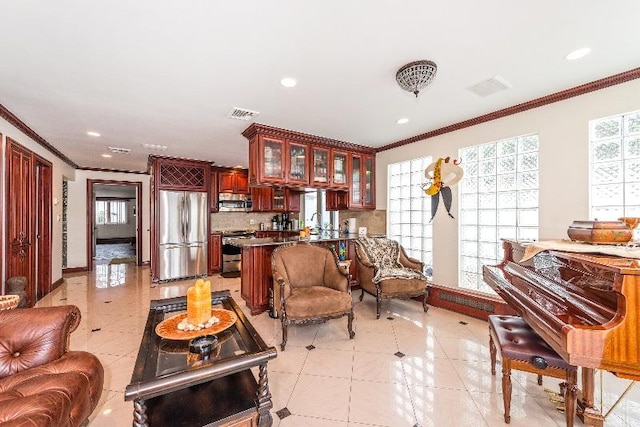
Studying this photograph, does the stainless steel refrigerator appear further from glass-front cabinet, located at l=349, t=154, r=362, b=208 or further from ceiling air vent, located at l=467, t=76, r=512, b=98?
ceiling air vent, located at l=467, t=76, r=512, b=98

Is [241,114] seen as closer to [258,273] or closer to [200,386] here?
[258,273]

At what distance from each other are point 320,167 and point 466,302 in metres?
2.76

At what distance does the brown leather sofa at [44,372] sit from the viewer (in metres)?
1.25

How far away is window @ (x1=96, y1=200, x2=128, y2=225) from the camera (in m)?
11.6

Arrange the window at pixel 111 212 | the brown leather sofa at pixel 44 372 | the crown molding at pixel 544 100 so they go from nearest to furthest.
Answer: the brown leather sofa at pixel 44 372
the crown molding at pixel 544 100
the window at pixel 111 212

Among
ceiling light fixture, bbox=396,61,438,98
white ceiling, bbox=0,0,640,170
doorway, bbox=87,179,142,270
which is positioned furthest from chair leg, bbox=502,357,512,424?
doorway, bbox=87,179,142,270

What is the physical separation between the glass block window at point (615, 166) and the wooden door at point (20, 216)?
21.0ft

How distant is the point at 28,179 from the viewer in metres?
3.94

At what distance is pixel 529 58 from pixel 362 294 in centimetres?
344

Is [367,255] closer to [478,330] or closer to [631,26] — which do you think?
[478,330]

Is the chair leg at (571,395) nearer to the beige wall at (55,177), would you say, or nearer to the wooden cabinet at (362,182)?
the wooden cabinet at (362,182)

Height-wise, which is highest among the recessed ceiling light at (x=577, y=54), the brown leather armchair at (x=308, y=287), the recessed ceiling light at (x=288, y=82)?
the recessed ceiling light at (x=577, y=54)

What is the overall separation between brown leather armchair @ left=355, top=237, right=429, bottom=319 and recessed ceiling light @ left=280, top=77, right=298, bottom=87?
96.3 inches

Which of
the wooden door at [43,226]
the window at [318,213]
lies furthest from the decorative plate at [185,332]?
the wooden door at [43,226]
